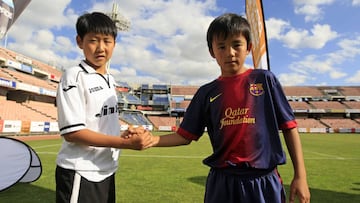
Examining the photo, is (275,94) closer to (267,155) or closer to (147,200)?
(267,155)

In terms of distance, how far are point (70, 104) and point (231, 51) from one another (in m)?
1.05

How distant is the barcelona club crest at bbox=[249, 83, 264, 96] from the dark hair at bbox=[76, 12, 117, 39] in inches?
40.5

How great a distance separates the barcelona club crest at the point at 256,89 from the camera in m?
1.60

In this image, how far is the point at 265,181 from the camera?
1497 mm

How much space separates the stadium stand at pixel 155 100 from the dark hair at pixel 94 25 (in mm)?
27275

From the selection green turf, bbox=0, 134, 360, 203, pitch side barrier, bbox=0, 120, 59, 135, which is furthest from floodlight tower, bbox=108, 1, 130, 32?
green turf, bbox=0, 134, 360, 203

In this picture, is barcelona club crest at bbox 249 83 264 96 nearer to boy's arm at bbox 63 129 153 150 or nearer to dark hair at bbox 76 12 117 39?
Result: boy's arm at bbox 63 129 153 150

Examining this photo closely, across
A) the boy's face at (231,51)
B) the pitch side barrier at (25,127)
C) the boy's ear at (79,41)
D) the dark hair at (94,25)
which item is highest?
the dark hair at (94,25)

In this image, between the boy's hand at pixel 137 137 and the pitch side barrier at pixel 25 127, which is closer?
the boy's hand at pixel 137 137

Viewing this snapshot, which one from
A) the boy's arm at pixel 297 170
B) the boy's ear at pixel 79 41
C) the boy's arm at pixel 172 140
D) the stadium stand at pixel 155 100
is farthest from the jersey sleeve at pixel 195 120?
the stadium stand at pixel 155 100

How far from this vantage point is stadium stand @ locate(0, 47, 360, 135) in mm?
31719

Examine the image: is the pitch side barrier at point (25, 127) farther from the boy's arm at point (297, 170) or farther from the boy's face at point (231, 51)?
the boy's arm at point (297, 170)

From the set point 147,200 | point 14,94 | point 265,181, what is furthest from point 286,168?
point 14,94

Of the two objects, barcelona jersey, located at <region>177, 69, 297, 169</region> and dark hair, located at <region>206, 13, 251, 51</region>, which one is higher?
dark hair, located at <region>206, 13, 251, 51</region>
